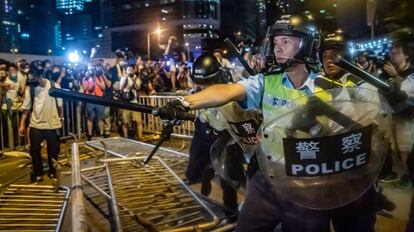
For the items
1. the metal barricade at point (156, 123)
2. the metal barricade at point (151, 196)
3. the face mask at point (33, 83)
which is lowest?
the metal barricade at point (151, 196)

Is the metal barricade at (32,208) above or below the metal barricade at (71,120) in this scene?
below

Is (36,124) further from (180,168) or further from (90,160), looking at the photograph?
(180,168)

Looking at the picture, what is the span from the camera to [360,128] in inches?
87.9

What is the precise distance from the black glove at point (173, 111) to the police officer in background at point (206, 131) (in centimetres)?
229

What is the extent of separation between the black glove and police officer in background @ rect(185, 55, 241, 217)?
229 centimetres

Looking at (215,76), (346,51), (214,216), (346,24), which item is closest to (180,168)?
(215,76)

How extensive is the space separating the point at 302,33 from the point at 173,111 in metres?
0.92

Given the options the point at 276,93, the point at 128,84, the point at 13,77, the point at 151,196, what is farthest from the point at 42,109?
the point at 276,93

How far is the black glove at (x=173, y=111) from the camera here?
7.98ft

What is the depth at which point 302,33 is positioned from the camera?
104 inches

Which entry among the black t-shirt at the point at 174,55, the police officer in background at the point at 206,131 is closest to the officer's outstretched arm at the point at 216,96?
the police officer in background at the point at 206,131

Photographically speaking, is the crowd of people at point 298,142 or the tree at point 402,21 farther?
the tree at point 402,21

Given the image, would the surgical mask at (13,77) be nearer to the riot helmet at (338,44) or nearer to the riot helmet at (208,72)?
the riot helmet at (208,72)

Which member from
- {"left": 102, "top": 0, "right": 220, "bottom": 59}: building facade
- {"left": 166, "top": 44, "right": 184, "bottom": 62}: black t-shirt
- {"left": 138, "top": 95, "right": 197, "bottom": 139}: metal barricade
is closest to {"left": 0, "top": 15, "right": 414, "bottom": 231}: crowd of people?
{"left": 138, "top": 95, "right": 197, "bottom": 139}: metal barricade
